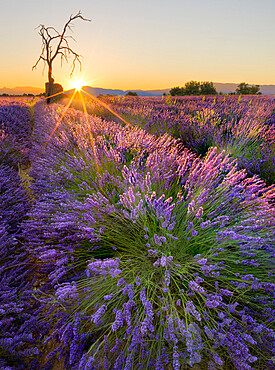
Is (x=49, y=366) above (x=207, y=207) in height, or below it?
below

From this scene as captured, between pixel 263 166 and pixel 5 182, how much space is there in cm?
298

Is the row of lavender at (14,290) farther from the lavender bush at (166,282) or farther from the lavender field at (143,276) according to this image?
the lavender bush at (166,282)

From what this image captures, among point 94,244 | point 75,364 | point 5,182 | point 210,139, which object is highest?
point 210,139

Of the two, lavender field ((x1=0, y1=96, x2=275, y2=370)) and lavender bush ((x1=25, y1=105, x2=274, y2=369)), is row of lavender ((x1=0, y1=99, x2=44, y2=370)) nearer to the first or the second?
lavender field ((x1=0, y1=96, x2=275, y2=370))

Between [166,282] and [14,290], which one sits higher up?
[166,282]

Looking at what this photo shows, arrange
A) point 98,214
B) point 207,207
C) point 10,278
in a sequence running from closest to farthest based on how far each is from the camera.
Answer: point 10,278 → point 98,214 → point 207,207

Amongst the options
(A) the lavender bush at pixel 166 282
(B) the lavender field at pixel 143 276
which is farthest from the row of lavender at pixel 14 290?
(A) the lavender bush at pixel 166 282

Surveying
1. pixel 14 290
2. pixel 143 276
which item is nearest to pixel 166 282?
pixel 143 276

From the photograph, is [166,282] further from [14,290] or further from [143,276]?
[14,290]

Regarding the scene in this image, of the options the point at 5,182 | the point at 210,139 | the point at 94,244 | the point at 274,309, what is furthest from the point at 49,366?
the point at 210,139

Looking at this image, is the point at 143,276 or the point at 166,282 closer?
the point at 166,282

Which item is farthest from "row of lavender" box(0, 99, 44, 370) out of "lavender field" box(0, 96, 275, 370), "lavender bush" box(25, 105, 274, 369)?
"lavender bush" box(25, 105, 274, 369)

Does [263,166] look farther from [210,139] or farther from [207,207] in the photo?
[207,207]

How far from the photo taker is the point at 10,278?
1371mm
